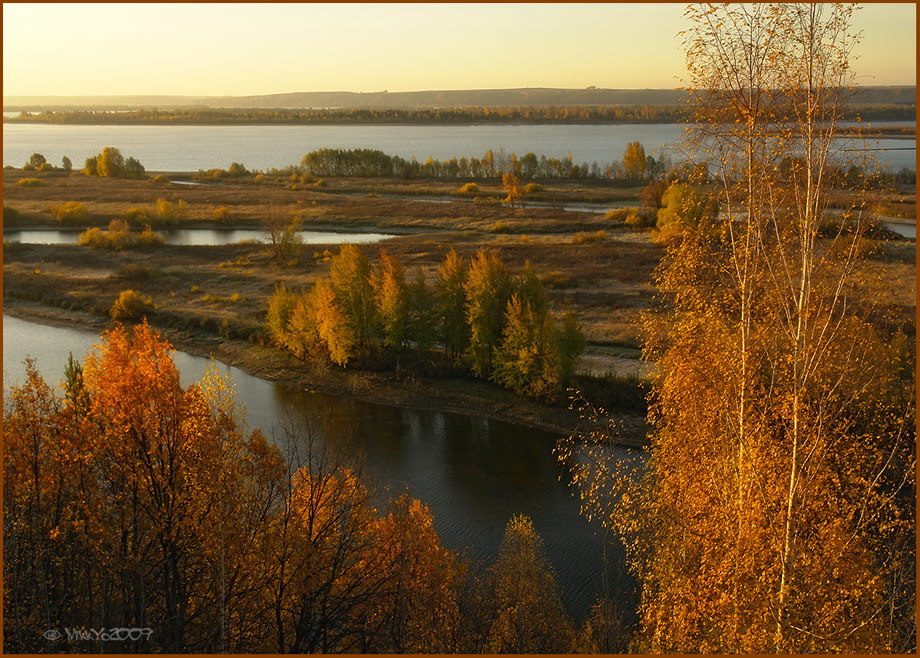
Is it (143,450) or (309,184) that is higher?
(309,184)

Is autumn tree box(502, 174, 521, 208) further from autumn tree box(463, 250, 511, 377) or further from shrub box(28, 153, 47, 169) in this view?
shrub box(28, 153, 47, 169)

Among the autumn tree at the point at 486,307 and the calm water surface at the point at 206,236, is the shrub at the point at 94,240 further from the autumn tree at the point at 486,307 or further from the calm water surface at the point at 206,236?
the autumn tree at the point at 486,307

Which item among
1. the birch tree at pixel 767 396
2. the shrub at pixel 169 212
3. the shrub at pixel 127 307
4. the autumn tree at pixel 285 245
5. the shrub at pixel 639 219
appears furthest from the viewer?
the shrub at pixel 169 212

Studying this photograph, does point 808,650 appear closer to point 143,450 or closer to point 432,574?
point 432,574

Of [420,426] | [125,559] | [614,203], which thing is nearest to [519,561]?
[125,559]

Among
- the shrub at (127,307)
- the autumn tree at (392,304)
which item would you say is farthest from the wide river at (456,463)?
→ the shrub at (127,307)

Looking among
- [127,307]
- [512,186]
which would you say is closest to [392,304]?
[127,307]
